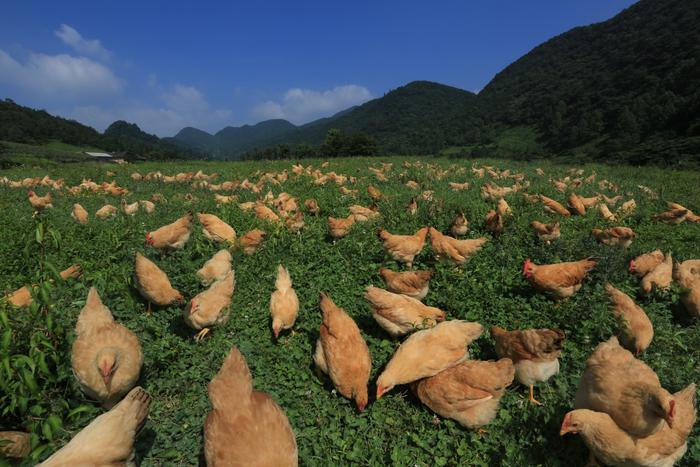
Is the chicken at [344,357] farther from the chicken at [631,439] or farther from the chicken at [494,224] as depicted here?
the chicken at [494,224]

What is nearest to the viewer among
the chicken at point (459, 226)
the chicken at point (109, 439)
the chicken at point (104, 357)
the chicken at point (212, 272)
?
the chicken at point (109, 439)

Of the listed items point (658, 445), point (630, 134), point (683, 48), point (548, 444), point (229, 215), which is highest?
point (683, 48)

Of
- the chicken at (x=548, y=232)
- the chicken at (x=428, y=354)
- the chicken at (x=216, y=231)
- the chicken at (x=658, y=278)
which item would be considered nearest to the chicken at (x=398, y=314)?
the chicken at (x=428, y=354)

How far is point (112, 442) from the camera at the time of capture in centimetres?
259

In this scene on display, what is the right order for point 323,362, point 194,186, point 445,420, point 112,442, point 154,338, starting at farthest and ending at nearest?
point 194,186, point 154,338, point 323,362, point 445,420, point 112,442

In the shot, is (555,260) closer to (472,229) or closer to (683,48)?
(472,229)

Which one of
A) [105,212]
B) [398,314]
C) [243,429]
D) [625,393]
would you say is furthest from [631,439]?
[105,212]

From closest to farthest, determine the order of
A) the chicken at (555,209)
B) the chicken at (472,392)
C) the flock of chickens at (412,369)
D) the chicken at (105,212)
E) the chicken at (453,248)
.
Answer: the flock of chickens at (412,369) < the chicken at (472,392) < the chicken at (453,248) < the chicken at (105,212) < the chicken at (555,209)

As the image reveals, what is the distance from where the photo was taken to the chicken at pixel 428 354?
375cm

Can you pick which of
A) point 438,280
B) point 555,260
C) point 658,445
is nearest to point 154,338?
point 438,280

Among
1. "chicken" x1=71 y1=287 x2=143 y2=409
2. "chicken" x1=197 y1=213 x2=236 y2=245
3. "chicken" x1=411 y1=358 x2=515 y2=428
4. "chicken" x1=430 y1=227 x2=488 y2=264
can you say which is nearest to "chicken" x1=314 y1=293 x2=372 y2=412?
"chicken" x1=411 y1=358 x2=515 y2=428

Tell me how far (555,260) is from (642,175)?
1963 centimetres

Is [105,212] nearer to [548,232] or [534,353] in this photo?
[534,353]

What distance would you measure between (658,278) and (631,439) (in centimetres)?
381
